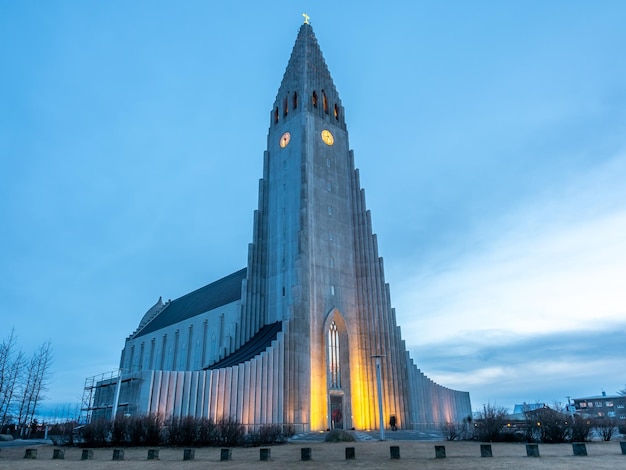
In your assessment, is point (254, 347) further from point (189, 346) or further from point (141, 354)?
point (141, 354)

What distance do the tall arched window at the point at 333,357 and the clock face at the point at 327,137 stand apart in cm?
2203

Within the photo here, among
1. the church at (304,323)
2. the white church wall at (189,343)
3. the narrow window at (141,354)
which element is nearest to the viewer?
the church at (304,323)

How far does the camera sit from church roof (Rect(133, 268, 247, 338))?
195ft

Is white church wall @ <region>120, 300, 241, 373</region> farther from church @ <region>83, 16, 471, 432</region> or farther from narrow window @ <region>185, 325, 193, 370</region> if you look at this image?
church @ <region>83, 16, 471, 432</region>

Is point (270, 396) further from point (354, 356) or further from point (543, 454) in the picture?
point (543, 454)

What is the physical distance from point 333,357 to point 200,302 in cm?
2796

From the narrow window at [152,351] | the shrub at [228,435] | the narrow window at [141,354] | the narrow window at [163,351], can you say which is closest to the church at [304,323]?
the narrow window at [163,351]

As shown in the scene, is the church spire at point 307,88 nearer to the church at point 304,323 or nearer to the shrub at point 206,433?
the church at point 304,323

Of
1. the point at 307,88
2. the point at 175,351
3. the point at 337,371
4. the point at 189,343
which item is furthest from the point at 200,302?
the point at 307,88

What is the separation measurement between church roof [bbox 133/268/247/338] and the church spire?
22.6 metres

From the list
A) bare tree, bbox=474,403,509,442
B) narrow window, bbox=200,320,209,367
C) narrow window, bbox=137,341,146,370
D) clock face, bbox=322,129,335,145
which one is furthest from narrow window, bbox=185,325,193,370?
bare tree, bbox=474,403,509,442

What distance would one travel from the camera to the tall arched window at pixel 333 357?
4481cm

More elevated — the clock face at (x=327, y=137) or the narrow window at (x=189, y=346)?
the clock face at (x=327, y=137)

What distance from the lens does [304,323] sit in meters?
42.9
